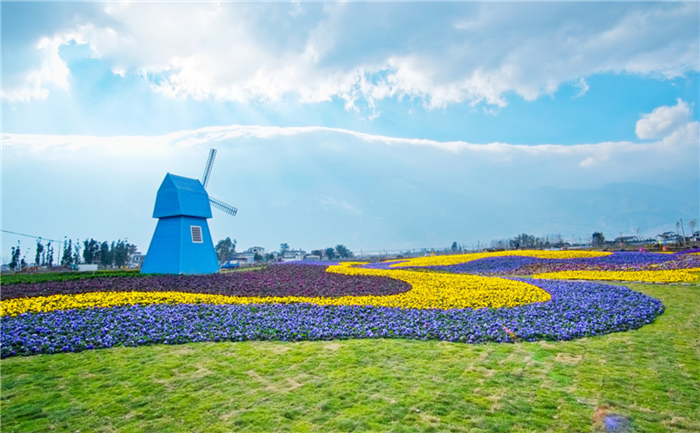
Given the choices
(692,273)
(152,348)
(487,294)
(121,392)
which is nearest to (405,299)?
(487,294)

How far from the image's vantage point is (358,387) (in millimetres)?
5250

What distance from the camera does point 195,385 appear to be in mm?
5434

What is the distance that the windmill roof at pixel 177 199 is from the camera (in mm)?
24375

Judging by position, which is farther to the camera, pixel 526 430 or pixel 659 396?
pixel 659 396

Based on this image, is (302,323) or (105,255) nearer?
(302,323)

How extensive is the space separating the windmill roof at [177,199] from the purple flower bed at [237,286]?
8.05m

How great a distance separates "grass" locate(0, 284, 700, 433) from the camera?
14.6ft

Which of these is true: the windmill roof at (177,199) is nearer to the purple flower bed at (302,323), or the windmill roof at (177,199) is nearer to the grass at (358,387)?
the purple flower bed at (302,323)

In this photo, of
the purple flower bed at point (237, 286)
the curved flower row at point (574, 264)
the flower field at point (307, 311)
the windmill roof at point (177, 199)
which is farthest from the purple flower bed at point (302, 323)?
the windmill roof at point (177, 199)

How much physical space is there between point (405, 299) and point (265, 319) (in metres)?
5.05

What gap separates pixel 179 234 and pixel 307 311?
17.1 meters

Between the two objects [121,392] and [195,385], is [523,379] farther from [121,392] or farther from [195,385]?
[121,392]

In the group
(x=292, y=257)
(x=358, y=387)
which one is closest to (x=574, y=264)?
(x=358, y=387)

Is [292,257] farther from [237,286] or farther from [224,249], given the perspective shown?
[237,286]
